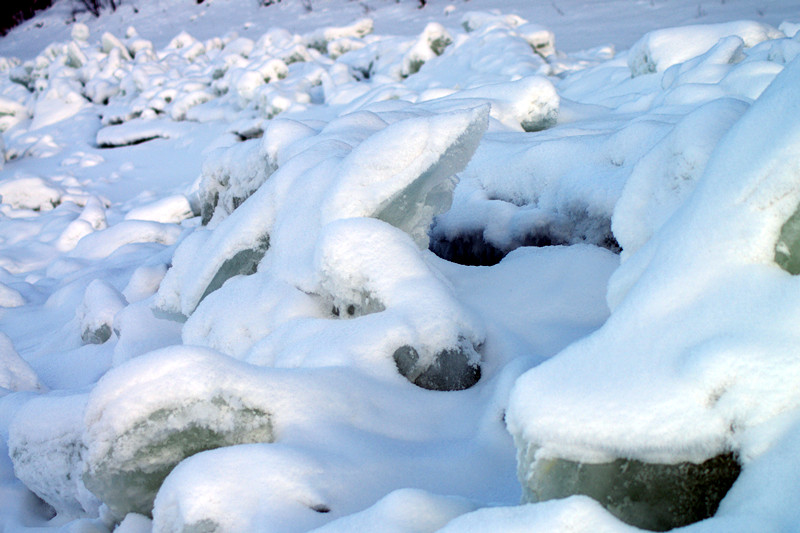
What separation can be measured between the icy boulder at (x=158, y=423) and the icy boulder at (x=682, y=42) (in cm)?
500

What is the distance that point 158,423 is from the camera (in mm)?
1724

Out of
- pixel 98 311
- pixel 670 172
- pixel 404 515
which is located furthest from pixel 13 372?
pixel 670 172

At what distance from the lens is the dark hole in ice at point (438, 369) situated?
2164 mm

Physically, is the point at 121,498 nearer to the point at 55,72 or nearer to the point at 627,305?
the point at 627,305

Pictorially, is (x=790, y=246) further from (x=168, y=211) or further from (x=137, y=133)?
(x=137, y=133)

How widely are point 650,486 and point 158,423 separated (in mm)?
1243

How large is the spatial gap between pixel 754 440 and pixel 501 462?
2.66 feet

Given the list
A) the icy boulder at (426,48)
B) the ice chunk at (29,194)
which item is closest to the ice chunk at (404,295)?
the icy boulder at (426,48)

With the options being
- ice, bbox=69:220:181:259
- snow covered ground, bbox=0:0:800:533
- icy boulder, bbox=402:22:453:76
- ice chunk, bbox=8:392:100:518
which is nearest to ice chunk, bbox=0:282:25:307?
snow covered ground, bbox=0:0:800:533

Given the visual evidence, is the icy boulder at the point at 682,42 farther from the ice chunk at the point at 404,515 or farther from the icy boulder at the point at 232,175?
the ice chunk at the point at 404,515

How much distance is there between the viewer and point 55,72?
1487 centimetres

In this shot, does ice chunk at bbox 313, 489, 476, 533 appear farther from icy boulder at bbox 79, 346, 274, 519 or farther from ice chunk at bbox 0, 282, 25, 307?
ice chunk at bbox 0, 282, 25, 307

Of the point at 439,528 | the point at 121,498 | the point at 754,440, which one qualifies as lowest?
the point at 121,498

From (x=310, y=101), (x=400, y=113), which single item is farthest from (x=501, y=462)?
(x=310, y=101)
